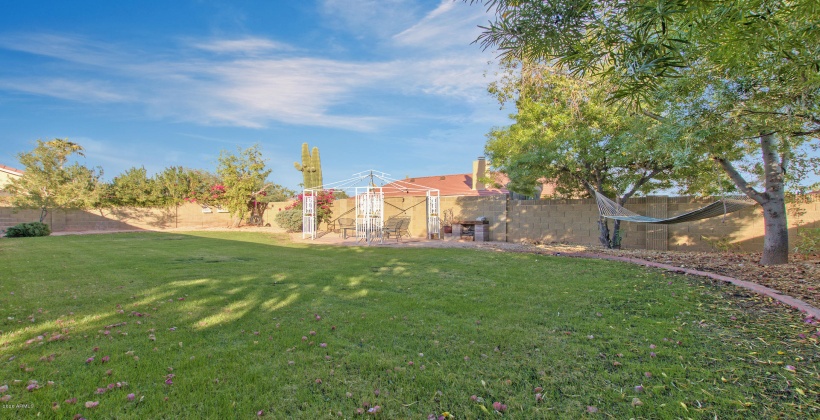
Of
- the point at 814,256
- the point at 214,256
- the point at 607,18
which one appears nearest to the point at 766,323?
the point at 607,18

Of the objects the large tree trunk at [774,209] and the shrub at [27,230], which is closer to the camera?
the large tree trunk at [774,209]

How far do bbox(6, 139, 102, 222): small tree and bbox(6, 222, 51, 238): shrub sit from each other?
1.16 meters

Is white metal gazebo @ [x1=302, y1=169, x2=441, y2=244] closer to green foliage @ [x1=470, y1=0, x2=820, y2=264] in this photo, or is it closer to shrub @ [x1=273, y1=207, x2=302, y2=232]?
shrub @ [x1=273, y1=207, x2=302, y2=232]

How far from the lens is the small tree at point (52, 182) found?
15.2m

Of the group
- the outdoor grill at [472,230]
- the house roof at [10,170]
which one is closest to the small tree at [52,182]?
the house roof at [10,170]

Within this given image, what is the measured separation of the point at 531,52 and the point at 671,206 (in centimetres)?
950

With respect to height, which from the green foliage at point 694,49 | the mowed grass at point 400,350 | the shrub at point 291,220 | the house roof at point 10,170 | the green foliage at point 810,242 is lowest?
the mowed grass at point 400,350

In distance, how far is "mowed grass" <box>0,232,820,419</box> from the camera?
191 centimetres

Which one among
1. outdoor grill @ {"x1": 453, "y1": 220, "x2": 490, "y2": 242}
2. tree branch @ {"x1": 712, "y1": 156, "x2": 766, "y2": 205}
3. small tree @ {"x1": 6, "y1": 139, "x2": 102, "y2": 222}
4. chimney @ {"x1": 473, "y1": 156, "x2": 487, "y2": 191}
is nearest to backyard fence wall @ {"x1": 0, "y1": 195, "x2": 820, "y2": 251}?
outdoor grill @ {"x1": 453, "y1": 220, "x2": 490, "y2": 242}

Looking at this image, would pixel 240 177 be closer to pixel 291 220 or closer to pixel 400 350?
pixel 291 220

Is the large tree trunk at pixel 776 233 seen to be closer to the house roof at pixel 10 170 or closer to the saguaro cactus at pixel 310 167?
the saguaro cactus at pixel 310 167

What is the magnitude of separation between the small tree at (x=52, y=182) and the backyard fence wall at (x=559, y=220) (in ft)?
4.50

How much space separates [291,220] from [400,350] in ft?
49.6

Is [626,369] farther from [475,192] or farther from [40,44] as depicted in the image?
[475,192]
